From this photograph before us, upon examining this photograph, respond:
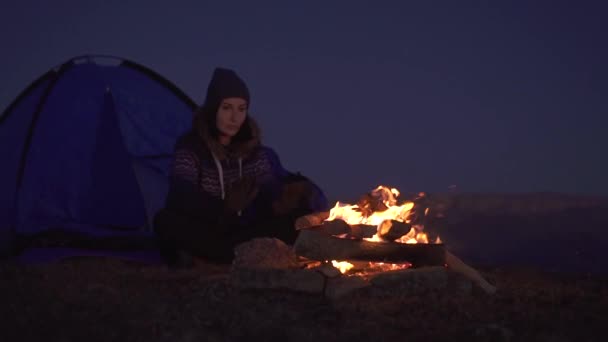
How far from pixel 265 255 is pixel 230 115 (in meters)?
1.70

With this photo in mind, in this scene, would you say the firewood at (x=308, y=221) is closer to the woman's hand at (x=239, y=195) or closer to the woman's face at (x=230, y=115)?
the woman's hand at (x=239, y=195)

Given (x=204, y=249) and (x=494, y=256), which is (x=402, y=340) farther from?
(x=494, y=256)

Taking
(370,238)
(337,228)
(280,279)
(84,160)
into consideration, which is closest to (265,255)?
(280,279)

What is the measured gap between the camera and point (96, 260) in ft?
20.4

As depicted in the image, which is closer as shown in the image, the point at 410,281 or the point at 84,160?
the point at 410,281

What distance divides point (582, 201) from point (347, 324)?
42.1 feet

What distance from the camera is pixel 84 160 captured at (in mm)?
7371

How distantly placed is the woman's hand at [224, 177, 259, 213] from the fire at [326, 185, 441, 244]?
76 centimetres

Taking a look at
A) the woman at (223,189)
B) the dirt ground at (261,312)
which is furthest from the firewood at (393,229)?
the woman at (223,189)

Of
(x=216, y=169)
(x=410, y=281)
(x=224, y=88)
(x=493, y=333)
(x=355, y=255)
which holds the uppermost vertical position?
(x=224, y=88)

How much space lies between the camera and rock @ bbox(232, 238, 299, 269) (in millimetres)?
5020

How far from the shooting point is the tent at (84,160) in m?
7.11

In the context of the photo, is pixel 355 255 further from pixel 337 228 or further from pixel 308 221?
pixel 308 221

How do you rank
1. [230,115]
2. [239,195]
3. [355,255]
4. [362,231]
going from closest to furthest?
[355,255], [362,231], [239,195], [230,115]
